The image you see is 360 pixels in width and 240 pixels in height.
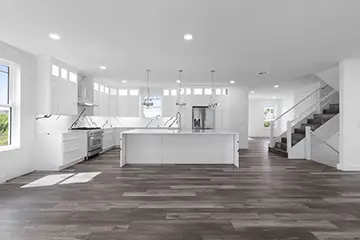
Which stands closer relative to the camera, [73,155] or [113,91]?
[73,155]

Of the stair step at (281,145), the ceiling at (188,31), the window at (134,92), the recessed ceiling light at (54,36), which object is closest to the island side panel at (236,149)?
the ceiling at (188,31)

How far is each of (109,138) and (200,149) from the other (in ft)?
14.1

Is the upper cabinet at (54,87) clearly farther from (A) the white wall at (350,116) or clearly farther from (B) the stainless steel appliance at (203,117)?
(A) the white wall at (350,116)

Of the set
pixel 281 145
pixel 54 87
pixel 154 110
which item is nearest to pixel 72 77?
pixel 54 87

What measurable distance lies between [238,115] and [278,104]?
24.9ft

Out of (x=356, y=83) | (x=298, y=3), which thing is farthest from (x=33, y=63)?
(x=356, y=83)

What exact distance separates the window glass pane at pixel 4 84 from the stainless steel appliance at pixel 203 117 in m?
6.65

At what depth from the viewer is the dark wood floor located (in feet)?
8.47

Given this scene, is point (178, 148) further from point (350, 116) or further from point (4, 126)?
point (350, 116)

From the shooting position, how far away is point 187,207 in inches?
131

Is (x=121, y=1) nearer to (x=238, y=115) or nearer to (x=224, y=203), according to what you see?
(x=224, y=203)

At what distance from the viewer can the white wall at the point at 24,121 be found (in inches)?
187

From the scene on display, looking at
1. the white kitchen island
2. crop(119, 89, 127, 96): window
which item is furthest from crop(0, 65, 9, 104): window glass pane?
crop(119, 89, 127, 96): window

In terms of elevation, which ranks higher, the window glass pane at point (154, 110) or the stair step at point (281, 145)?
the window glass pane at point (154, 110)
